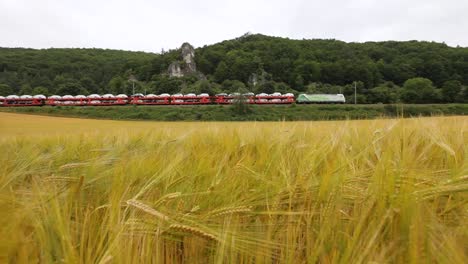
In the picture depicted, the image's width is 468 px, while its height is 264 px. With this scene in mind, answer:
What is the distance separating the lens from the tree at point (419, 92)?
67.6 m

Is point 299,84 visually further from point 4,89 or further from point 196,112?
point 4,89

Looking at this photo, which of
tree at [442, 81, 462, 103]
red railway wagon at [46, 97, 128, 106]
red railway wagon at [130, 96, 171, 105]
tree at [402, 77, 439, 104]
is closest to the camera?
red railway wagon at [46, 97, 128, 106]

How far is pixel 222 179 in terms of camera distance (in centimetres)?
81

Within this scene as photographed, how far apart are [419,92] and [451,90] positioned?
5.48m

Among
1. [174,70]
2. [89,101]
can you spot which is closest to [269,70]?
[174,70]

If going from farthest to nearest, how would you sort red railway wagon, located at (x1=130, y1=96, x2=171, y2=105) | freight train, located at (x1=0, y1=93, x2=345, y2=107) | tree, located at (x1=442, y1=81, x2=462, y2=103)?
tree, located at (x1=442, y1=81, x2=462, y2=103) → red railway wagon, located at (x1=130, y1=96, x2=171, y2=105) → freight train, located at (x1=0, y1=93, x2=345, y2=107)

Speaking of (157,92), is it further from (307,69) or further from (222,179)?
(222,179)

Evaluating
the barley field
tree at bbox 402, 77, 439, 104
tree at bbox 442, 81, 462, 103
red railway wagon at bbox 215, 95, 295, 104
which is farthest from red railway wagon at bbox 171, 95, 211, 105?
the barley field

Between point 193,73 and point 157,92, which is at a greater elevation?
point 193,73

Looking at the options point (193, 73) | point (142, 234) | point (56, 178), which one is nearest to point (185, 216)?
point (142, 234)

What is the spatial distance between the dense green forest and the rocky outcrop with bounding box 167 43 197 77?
1.89 meters

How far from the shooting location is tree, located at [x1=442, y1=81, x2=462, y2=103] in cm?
6500

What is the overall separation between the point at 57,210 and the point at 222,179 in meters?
0.37

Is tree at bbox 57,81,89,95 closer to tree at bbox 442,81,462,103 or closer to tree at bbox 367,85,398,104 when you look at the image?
tree at bbox 367,85,398,104
